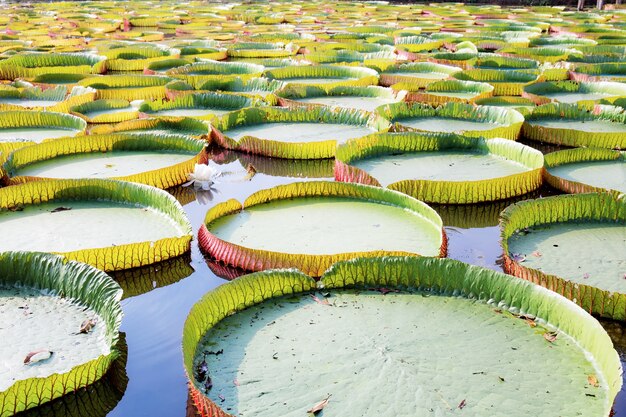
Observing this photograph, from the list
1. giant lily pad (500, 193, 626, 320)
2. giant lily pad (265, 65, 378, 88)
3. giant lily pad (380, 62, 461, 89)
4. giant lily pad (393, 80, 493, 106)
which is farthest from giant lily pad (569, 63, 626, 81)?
giant lily pad (500, 193, 626, 320)

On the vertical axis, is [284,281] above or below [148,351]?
above

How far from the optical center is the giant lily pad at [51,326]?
77.1 inches

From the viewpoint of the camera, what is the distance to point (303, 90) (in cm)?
618

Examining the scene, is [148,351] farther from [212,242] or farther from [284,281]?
[212,242]

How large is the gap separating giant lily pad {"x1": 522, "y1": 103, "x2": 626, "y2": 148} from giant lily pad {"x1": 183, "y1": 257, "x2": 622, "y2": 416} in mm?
2803

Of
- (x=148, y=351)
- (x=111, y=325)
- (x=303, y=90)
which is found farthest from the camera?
(x=303, y=90)

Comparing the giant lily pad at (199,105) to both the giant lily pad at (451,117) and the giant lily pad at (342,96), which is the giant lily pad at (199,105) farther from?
the giant lily pad at (451,117)

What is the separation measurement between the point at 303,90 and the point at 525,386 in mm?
4552

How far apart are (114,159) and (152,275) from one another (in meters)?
1.65

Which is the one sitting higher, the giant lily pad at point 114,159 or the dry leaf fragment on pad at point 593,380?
the dry leaf fragment on pad at point 593,380

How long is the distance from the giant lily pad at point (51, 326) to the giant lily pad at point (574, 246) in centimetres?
155

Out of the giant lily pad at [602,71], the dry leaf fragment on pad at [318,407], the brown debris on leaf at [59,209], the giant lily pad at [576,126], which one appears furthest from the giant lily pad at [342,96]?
the dry leaf fragment on pad at [318,407]

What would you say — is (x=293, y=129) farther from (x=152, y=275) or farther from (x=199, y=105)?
(x=152, y=275)

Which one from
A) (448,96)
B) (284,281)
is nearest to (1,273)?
(284,281)
